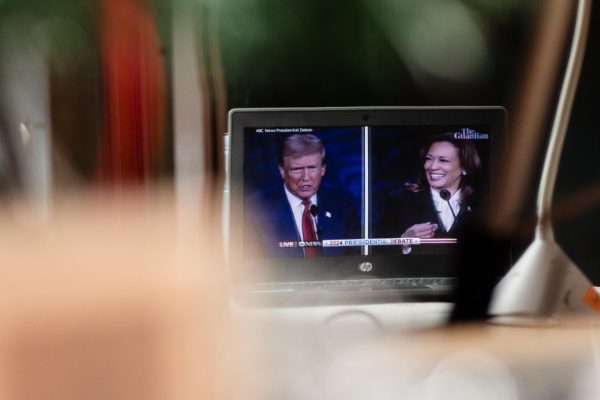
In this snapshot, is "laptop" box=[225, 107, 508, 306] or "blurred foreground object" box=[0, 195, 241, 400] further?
"laptop" box=[225, 107, 508, 306]

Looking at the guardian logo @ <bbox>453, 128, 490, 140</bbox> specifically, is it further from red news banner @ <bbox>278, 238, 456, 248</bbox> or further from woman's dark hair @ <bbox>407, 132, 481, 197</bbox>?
red news banner @ <bbox>278, 238, 456, 248</bbox>

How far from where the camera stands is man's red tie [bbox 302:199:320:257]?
0.82 m

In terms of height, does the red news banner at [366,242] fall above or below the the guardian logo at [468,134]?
below

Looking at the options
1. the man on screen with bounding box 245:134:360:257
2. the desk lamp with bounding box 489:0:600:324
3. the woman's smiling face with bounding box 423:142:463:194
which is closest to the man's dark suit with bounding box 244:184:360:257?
the man on screen with bounding box 245:134:360:257

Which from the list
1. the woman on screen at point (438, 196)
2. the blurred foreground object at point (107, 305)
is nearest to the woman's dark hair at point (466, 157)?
the woman on screen at point (438, 196)

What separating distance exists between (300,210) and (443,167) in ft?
0.66

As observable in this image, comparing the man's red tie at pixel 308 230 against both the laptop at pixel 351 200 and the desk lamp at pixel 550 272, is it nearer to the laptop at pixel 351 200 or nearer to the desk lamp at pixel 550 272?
the laptop at pixel 351 200

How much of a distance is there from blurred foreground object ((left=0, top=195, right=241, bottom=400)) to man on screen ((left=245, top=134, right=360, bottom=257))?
3.3 inches

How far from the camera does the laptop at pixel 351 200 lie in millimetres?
811

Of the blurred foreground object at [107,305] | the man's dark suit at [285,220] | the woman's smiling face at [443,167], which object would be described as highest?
the woman's smiling face at [443,167]

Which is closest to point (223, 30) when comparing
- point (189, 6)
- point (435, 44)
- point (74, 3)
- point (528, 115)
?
point (189, 6)

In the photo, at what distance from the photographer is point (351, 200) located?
83 cm

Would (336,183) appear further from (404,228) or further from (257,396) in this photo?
(257,396)

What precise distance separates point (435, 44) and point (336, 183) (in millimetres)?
239
